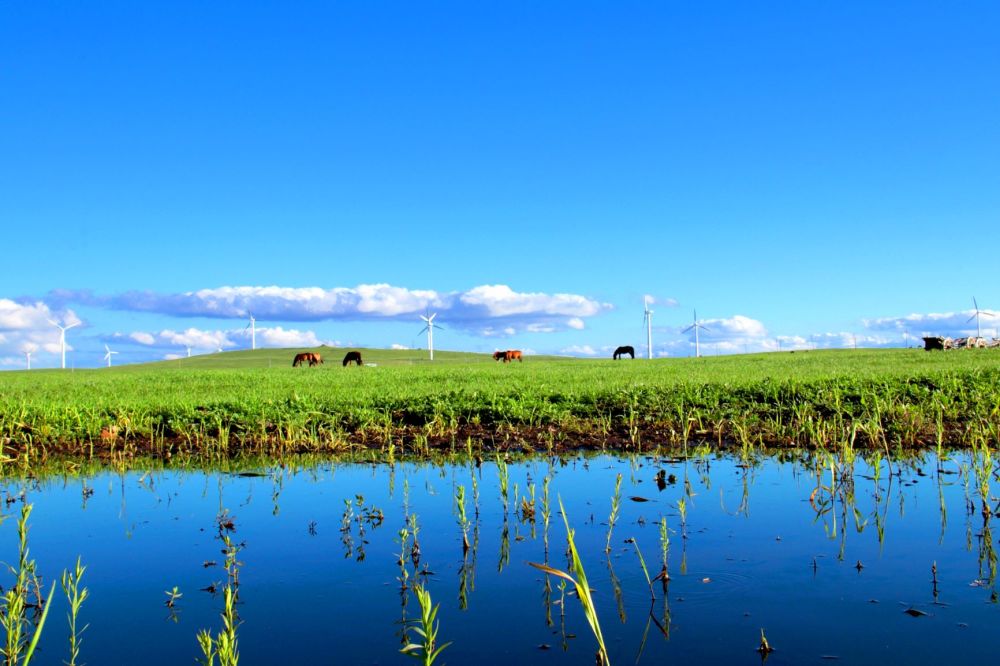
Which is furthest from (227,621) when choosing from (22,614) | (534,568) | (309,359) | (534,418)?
(309,359)

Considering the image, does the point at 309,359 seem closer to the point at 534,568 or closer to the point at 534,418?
the point at 534,418

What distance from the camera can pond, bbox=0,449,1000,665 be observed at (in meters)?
5.36

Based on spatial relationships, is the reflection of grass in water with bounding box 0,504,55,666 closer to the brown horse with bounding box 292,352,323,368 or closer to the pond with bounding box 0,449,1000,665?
the pond with bounding box 0,449,1000,665

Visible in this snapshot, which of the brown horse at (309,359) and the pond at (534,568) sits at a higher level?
the brown horse at (309,359)

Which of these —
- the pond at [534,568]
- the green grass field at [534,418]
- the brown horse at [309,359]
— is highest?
the brown horse at [309,359]

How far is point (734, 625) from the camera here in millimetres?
5566

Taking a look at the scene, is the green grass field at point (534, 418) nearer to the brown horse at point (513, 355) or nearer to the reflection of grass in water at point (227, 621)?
the reflection of grass in water at point (227, 621)

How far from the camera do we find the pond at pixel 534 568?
17.6 feet

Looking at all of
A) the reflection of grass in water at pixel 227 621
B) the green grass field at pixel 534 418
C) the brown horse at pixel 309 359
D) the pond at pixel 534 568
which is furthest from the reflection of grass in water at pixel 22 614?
the brown horse at pixel 309 359

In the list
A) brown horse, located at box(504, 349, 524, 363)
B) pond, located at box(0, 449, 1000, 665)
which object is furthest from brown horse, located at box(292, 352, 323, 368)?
pond, located at box(0, 449, 1000, 665)

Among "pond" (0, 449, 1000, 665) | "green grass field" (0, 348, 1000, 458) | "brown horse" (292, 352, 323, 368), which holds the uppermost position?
"brown horse" (292, 352, 323, 368)

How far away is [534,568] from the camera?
7.00 metres

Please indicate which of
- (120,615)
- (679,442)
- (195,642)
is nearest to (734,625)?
(195,642)

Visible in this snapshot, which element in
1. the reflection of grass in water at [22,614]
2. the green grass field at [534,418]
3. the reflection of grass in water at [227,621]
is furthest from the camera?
the green grass field at [534,418]
